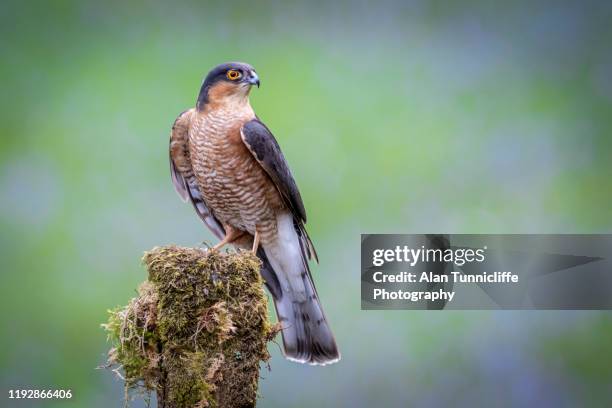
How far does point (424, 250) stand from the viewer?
203 inches

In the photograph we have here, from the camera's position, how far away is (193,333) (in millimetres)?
2986

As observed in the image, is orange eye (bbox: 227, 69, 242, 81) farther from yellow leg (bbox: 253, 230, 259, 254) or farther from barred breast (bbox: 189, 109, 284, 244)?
yellow leg (bbox: 253, 230, 259, 254)

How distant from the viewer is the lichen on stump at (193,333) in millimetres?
2965

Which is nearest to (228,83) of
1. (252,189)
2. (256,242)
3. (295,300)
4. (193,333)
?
(252,189)

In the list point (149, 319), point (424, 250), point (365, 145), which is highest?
point (365, 145)

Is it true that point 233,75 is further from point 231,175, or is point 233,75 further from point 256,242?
point 256,242

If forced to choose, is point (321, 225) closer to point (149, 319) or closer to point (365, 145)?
point (365, 145)

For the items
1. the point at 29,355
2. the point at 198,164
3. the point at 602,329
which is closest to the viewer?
Result: the point at 198,164

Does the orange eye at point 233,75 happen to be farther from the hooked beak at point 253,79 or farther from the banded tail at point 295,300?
the banded tail at point 295,300

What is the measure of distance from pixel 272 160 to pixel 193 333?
130 cm

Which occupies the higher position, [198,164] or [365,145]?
[365,145]

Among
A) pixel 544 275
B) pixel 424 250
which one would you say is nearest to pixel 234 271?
pixel 424 250

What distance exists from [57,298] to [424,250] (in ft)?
8.27

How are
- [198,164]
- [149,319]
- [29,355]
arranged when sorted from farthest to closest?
[29,355], [198,164], [149,319]
